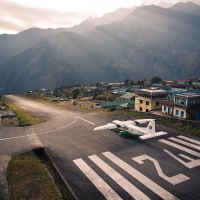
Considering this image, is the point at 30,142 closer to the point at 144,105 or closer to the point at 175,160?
the point at 175,160

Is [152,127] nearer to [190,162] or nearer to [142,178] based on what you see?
[190,162]

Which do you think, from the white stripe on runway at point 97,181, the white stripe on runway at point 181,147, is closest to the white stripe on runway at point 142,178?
the white stripe on runway at point 97,181

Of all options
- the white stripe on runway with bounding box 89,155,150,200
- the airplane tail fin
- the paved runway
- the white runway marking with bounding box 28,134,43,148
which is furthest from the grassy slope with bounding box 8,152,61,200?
the airplane tail fin

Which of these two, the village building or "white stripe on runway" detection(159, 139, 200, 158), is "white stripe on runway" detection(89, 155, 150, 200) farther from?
the village building

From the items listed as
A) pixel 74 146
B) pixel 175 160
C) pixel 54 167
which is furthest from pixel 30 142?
pixel 175 160

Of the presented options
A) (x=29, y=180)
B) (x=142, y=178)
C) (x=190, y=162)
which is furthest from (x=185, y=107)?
(x=29, y=180)
